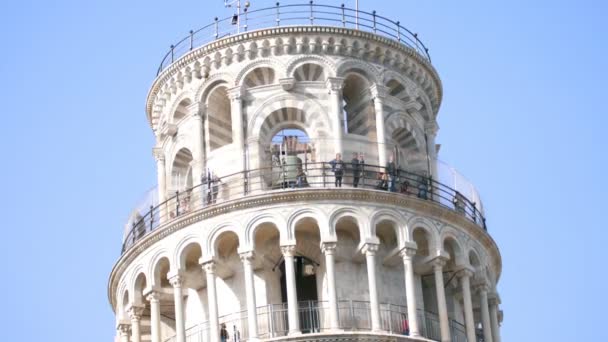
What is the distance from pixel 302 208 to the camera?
66.3 metres

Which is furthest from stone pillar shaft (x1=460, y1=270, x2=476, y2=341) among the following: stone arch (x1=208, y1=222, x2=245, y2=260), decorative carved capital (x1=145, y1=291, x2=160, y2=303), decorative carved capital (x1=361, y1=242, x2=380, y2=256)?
decorative carved capital (x1=145, y1=291, x2=160, y2=303)

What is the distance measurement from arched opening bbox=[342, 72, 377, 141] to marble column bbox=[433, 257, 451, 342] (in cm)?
536

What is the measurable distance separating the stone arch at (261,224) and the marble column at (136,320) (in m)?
4.88

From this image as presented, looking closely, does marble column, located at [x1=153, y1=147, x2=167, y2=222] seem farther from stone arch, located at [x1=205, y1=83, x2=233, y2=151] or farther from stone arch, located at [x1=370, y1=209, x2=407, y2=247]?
stone arch, located at [x1=370, y1=209, x2=407, y2=247]

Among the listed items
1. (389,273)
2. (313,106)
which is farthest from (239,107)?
(389,273)

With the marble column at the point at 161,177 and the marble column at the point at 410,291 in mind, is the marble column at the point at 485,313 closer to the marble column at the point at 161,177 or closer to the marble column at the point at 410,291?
the marble column at the point at 410,291

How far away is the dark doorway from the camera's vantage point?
66.0 metres

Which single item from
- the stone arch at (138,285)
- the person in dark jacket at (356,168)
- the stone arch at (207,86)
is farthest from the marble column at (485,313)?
the stone arch at (207,86)

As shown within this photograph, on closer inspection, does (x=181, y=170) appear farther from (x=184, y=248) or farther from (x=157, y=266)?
(x=184, y=248)

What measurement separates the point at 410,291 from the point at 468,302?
270 centimetres

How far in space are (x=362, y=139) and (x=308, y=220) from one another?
15.3 ft

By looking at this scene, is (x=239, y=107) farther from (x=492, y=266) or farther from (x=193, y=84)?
(x=492, y=266)

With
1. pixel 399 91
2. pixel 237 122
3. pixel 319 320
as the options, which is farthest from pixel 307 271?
pixel 399 91

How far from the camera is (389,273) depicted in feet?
221
